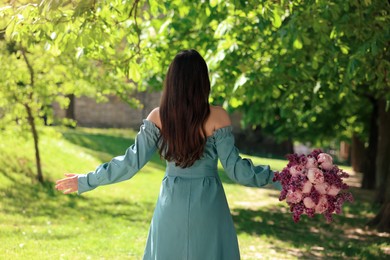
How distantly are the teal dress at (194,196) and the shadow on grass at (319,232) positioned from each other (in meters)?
5.52

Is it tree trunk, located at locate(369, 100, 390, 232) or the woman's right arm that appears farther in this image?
tree trunk, located at locate(369, 100, 390, 232)

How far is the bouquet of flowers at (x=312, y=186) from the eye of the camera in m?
4.70

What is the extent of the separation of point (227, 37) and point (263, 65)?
1.18 metres

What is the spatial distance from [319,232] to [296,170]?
27.8 ft

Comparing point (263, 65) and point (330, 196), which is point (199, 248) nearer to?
point (330, 196)

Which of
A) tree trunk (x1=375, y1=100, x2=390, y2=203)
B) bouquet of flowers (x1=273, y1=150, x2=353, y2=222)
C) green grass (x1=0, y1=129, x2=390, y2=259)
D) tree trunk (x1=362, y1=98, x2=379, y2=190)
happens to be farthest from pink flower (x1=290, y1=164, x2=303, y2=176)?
tree trunk (x1=362, y1=98, x2=379, y2=190)

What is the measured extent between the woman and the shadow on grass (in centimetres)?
554

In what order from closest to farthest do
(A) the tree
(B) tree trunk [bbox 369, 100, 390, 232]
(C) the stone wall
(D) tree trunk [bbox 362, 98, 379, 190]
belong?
(A) the tree, (B) tree trunk [bbox 369, 100, 390, 232], (D) tree trunk [bbox 362, 98, 379, 190], (C) the stone wall

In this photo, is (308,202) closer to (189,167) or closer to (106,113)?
(189,167)

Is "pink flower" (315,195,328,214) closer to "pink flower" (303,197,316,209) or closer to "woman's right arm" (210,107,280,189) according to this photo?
"pink flower" (303,197,316,209)

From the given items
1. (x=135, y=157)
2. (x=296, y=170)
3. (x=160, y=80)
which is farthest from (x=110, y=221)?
(x=296, y=170)

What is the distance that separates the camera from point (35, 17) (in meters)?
5.73

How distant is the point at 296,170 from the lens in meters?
4.76

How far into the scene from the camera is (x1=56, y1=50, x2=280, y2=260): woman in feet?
14.9
